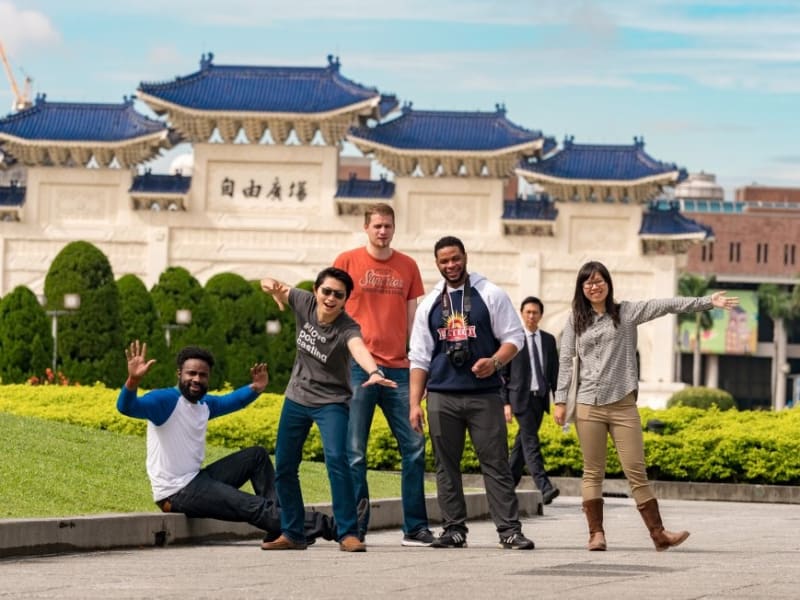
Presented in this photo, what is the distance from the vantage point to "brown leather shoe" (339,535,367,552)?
9914 mm

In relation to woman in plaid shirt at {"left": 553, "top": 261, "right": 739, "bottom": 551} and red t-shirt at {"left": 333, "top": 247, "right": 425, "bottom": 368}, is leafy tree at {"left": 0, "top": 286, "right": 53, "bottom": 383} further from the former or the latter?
woman in plaid shirt at {"left": 553, "top": 261, "right": 739, "bottom": 551}

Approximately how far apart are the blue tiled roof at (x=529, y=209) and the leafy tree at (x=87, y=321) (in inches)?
530

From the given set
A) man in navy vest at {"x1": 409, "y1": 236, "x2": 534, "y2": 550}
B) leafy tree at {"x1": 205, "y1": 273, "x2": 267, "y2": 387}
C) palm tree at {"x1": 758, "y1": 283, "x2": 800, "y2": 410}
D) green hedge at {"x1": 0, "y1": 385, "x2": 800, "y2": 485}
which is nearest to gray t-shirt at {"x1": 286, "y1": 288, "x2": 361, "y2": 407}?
man in navy vest at {"x1": 409, "y1": 236, "x2": 534, "y2": 550}

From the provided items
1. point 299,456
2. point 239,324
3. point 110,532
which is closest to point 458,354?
point 299,456

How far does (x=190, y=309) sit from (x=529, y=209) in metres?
11.6

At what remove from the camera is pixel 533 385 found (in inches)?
615

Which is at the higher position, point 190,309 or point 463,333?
point 190,309

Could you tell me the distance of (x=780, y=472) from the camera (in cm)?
1855

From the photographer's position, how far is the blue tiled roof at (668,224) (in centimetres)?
4628

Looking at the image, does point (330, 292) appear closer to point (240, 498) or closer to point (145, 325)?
point (240, 498)

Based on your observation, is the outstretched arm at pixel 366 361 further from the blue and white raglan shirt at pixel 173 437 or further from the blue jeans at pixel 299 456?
the blue and white raglan shirt at pixel 173 437

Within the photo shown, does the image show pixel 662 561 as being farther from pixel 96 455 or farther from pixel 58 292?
pixel 58 292

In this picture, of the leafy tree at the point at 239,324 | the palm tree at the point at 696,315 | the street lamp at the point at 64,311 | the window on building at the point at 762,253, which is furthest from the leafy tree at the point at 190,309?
→ the window on building at the point at 762,253

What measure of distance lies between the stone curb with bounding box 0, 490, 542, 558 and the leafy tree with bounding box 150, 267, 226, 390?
25.6m
